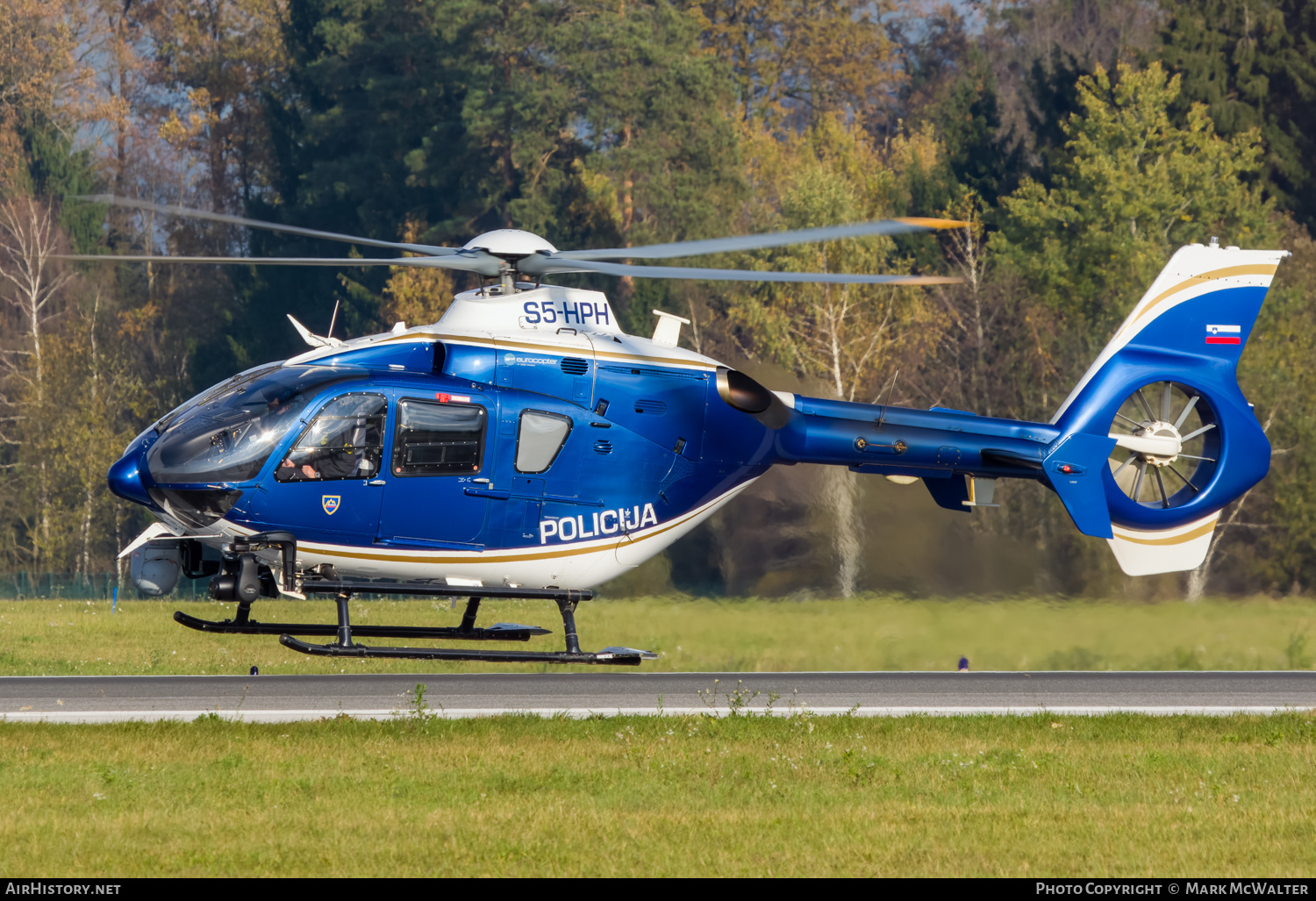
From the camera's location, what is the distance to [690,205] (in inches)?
2559

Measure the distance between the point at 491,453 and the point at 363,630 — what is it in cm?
274

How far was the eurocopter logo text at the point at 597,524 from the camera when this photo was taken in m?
17.9

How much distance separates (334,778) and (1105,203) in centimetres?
4497

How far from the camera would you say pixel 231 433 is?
16703 mm

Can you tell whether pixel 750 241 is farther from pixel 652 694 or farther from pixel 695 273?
pixel 652 694

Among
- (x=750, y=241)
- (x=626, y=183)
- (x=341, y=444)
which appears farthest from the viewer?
(x=626, y=183)

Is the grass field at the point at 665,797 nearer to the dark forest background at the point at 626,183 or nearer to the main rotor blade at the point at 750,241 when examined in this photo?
the main rotor blade at the point at 750,241

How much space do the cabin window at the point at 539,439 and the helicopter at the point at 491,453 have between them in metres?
0.02

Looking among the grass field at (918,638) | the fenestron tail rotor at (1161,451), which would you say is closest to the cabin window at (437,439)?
the grass field at (918,638)

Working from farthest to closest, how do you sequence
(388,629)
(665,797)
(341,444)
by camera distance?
(388,629), (341,444), (665,797)

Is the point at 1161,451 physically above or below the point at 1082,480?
above

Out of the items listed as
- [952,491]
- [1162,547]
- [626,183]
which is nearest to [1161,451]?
[1162,547]

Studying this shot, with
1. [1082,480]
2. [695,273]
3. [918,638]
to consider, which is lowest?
[918,638]

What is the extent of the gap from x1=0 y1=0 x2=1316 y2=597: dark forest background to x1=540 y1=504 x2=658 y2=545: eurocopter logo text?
22691 millimetres
